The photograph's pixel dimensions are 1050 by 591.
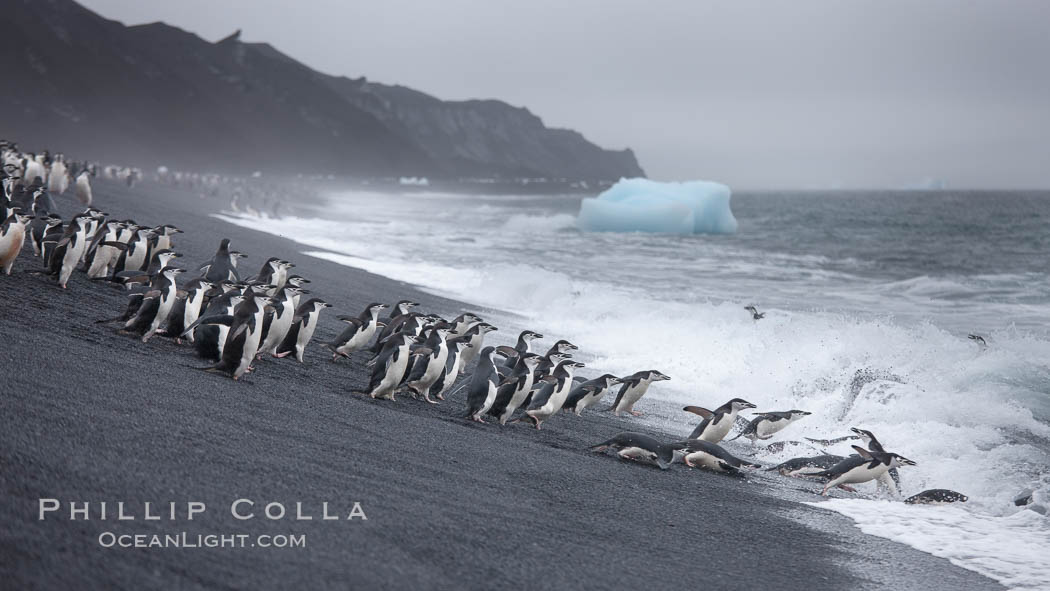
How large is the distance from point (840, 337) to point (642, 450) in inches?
227

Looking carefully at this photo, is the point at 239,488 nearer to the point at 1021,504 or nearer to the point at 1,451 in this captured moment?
the point at 1,451

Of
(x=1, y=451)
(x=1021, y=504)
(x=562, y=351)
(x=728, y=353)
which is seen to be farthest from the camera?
(x=728, y=353)

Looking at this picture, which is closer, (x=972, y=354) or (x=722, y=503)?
(x=722, y=503)

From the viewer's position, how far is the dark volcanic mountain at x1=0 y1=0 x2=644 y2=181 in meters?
85.6

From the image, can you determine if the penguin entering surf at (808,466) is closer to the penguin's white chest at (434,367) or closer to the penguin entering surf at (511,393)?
the penguin entering surf at (511,393)

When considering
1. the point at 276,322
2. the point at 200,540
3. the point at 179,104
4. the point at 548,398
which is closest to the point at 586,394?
the point at 548,398

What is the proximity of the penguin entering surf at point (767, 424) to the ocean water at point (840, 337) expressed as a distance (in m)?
0.20

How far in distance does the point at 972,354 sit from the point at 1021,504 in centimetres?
457

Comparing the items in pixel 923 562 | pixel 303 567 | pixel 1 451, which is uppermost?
pixel 1 451

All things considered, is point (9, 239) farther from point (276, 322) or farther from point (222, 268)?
point (276, 322)

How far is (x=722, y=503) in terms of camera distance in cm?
551

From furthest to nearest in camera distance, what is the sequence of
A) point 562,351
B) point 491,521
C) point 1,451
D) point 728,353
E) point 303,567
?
point 728,353 < point 562,351 < point 491,521 < point 1,451 < point 303,567

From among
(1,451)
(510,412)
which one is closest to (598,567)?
(1,451)

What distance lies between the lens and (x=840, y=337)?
11086 millimetres
